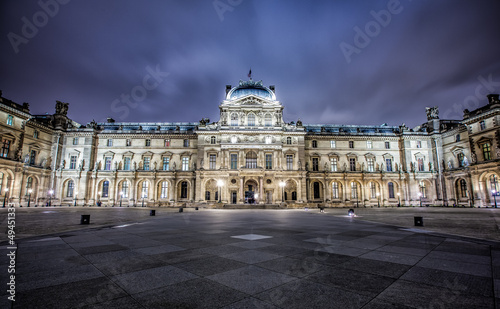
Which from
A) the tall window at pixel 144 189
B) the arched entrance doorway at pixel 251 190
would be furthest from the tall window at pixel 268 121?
the tall window at pixel 144 189

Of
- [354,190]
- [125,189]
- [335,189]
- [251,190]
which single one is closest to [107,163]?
[125,189]

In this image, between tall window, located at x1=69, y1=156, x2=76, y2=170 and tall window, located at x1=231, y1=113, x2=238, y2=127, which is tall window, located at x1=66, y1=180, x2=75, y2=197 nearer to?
tall window, located at x1=69, y1=156, x2=76, y2=170

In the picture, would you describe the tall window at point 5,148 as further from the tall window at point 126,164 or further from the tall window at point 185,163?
the tall window at point 185,163

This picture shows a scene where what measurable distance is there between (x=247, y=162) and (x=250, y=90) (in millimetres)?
16140

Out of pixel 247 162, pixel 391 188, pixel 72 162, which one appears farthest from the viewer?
pixel 391 188

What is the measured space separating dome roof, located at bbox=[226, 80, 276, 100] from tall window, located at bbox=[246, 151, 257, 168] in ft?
41.3

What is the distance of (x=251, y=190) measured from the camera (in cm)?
5122

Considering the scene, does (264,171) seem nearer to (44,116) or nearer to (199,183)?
(199,183)

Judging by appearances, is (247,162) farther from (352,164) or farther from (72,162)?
(72,162)

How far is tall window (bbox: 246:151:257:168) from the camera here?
4920 cm

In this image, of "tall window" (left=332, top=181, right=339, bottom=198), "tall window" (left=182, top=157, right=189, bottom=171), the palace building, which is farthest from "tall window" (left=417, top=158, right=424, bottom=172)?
"tall window" (left=182, top=157, right=189, bottom=171)

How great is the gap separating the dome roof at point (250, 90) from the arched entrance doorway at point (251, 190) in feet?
59.7

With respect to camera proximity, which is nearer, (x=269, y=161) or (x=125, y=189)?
(x=269, y=161)

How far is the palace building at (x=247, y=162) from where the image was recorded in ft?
157
